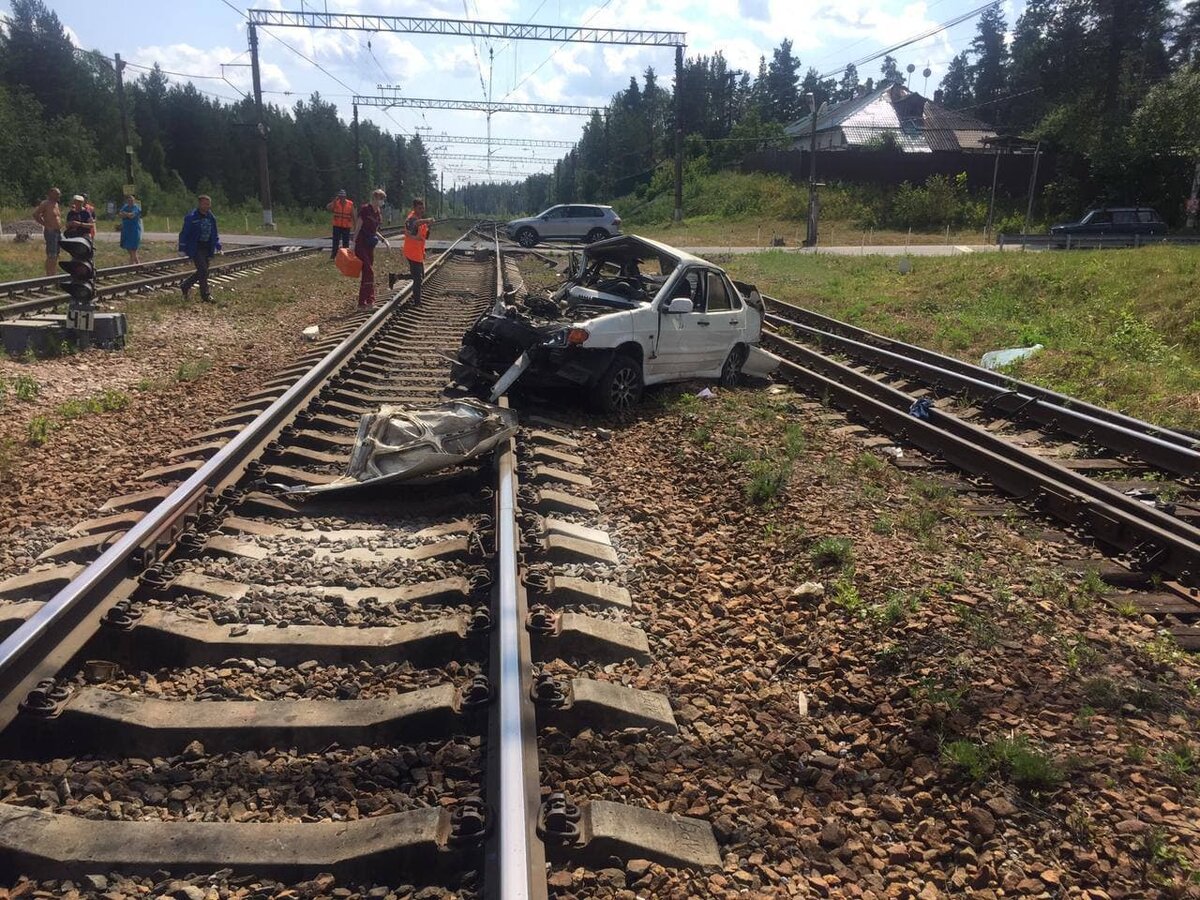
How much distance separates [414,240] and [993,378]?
943 centimetres

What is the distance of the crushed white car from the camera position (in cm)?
786

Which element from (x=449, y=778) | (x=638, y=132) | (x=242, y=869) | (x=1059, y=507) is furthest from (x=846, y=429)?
(x=638, y=132)

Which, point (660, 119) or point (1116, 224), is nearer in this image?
point (1116, 224)

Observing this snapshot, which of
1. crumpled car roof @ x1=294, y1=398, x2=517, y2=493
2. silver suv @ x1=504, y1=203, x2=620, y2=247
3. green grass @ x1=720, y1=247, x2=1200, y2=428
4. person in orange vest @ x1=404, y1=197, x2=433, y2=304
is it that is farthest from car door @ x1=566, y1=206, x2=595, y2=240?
crumpled car roof @ x1=294, y1=398, x2=517, y2=493

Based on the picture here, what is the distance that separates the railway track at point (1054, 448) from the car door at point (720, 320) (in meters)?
1.24

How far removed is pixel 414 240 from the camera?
15.0 meters

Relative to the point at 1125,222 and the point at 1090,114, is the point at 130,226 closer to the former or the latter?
the point at 1125,222

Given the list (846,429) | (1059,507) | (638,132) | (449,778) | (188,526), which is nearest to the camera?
(449,778)

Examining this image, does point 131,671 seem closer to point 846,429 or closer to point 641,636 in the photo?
point 641,636

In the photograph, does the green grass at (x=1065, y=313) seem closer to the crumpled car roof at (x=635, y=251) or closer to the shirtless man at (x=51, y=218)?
the crumpled car roof at (x=635, y=251)

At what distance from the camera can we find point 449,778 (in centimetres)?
298

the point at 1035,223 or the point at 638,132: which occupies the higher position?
the point at 638,132

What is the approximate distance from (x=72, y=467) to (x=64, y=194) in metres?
53.4

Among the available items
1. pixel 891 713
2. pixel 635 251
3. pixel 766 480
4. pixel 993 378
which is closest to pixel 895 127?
pixel 993 378
